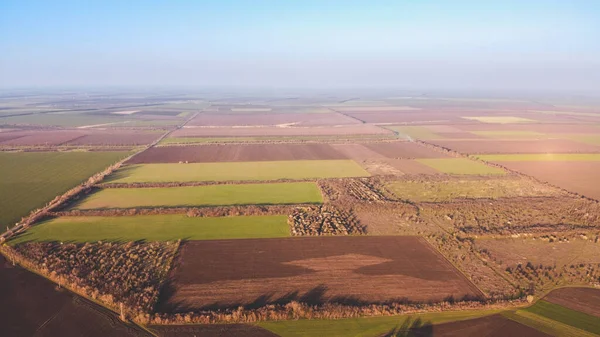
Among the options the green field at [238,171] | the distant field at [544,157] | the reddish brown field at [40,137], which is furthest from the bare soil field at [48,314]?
the reddish brown field at [40,137]

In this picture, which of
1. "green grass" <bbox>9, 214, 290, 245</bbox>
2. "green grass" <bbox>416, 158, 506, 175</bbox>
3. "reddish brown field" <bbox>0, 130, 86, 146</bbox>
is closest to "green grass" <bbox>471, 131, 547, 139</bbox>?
"green grass" <bbox>416, 158, 506, 175</bbox>

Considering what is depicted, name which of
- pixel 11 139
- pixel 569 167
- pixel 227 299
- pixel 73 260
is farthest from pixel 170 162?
pixel 569 167

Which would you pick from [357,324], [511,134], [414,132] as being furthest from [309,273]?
[511,134]

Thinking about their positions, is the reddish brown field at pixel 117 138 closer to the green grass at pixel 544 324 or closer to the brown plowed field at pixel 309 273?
the brown plowed field at pixel 309 273

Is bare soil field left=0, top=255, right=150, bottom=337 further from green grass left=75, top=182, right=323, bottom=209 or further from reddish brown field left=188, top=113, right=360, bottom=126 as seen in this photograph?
reddish brown field left=188, top=113, right=360, bottom=126

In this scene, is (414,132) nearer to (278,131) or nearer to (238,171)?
(278,131)

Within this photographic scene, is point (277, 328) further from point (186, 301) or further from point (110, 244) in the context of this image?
point (110, 244)
